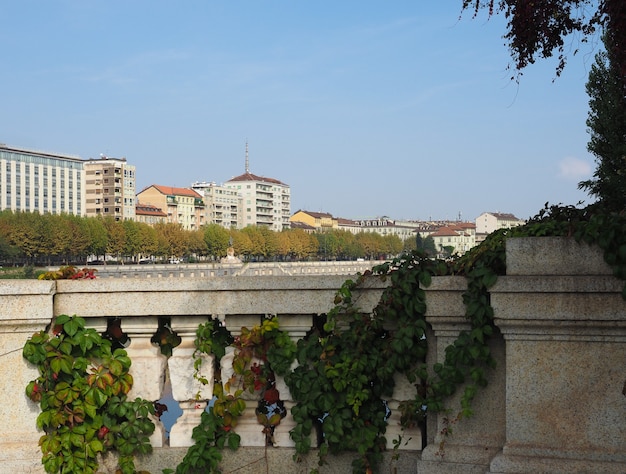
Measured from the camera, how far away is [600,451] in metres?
3.89

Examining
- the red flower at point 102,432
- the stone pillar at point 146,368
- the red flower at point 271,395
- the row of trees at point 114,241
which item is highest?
the row of trees at point 114,241

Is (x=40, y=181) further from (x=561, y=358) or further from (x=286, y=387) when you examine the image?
(x=561, y=358)

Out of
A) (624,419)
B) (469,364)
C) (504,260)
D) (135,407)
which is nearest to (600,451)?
(624,419)

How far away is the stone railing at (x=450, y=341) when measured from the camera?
3.88 m

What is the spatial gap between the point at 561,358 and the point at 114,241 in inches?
5156

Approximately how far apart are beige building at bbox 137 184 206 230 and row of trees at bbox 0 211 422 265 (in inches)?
936

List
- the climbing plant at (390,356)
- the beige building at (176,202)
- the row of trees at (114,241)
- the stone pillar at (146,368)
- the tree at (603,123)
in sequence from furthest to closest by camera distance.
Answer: the beige building at (176,202) → the row of trees at (114,241) → the tree at (603,123) → the stone pillar at (146,368) → the climbing plant at (390,356)

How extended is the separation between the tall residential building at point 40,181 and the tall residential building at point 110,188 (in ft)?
7.29

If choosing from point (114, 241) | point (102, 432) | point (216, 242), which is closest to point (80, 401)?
point (102, 432)

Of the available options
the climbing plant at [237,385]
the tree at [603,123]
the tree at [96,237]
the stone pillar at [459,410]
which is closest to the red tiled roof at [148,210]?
the tree at [96,237]

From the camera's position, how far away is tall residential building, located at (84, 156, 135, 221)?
168 m

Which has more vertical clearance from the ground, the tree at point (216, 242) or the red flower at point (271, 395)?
the tree at point (216, 242)

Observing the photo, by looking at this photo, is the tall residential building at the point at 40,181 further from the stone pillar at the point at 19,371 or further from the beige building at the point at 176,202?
the stone pillar at the point at 19,371

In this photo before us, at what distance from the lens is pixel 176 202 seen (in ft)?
626
